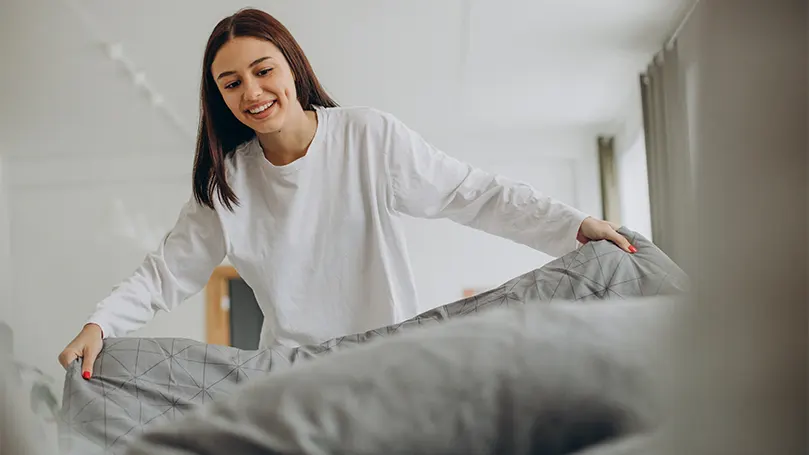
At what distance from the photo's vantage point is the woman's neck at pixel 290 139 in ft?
4.58

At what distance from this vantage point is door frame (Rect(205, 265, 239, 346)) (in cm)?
475

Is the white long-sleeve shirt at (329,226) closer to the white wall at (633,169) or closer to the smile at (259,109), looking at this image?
the smile at (259,109)

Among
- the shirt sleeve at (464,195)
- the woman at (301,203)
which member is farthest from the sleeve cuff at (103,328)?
the shirt sleeve at (464,195)

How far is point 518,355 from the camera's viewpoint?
0.33 m

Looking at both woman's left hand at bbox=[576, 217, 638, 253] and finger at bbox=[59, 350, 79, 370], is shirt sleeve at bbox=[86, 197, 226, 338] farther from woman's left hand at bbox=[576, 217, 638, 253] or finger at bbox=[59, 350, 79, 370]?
woman's left hand at bbox=[576, 217, 638, 253]

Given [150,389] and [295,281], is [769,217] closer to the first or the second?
[150,389]

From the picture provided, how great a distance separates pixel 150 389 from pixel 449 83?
2.90 meters

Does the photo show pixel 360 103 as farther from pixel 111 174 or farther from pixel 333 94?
pixel 111 174

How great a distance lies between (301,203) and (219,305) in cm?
361

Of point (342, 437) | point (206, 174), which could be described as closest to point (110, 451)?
point (342, 437)

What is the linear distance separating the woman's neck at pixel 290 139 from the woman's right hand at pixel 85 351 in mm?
502

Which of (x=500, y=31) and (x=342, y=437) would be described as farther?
(x=500, y=31)

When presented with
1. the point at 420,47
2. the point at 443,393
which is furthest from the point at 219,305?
the point at 443,393

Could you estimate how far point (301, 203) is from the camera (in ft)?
4.53
